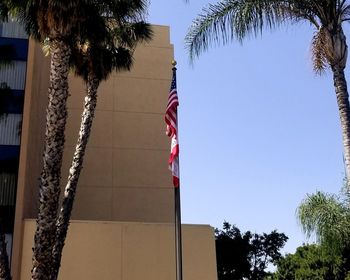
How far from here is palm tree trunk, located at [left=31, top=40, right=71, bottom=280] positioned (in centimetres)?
1505

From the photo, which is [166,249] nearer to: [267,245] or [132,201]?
[132,201]

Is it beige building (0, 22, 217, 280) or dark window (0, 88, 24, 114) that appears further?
dark window (0, 88, 24, 114)

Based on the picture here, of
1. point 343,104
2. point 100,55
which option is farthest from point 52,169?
point 343,104

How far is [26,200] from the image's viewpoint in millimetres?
21609

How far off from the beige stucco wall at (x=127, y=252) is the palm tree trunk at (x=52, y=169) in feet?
16.7

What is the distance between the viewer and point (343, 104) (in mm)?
13320

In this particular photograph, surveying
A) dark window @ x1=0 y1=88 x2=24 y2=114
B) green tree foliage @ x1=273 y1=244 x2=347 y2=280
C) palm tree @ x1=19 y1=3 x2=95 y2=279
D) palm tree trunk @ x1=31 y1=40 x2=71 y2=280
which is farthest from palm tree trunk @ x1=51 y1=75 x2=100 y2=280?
green tree foliage @ x1=273 y1=244 x2=347 y2=280

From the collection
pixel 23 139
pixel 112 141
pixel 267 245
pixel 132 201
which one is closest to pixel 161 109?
pixel 112 141

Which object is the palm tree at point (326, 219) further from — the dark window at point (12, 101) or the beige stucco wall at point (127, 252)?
the dark window at point (12, 101)

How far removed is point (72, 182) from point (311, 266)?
14755 mm

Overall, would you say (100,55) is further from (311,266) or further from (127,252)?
(311,266)

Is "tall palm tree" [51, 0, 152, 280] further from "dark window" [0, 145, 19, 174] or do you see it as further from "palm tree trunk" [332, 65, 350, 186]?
"palm tree trunk" [332, 65, 350, 186]

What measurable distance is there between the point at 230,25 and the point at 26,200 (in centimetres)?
1109

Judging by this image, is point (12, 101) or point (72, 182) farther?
point (12, 101)
